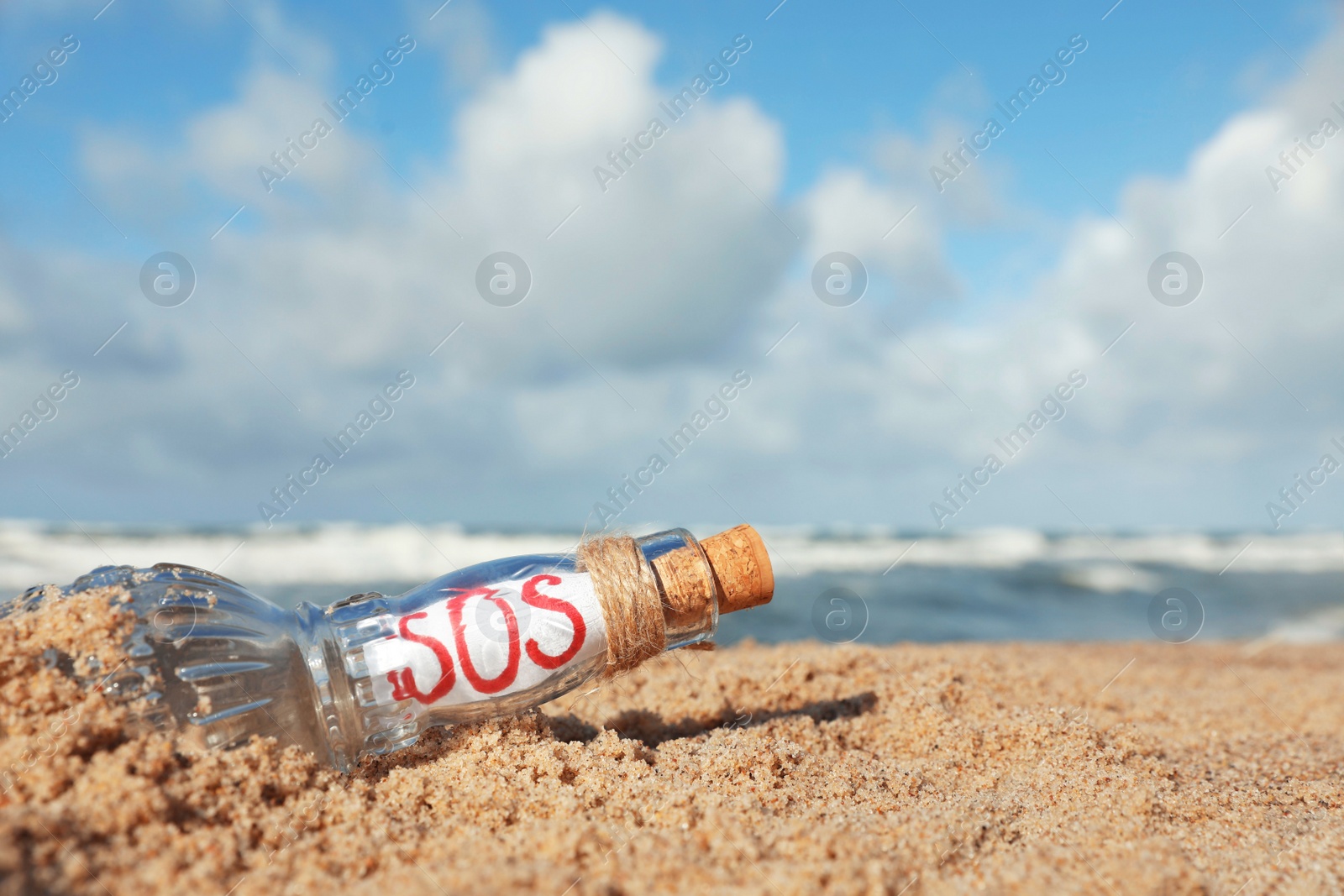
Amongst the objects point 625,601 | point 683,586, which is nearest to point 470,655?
point 625,601

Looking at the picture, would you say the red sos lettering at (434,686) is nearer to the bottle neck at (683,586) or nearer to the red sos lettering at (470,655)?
the red sos lettering at (470,655)

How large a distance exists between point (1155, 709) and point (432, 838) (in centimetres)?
334

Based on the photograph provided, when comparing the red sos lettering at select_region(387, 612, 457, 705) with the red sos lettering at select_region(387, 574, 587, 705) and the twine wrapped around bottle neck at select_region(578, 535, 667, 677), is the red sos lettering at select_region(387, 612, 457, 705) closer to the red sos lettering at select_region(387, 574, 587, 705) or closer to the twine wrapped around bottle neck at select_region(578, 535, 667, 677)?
the red sos lettering at select_region(387, 574, 587, 705)

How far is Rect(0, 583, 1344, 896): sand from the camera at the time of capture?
141 centimetres

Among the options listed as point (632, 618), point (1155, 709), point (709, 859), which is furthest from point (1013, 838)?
point (1155, 709)

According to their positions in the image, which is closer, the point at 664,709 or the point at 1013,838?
the point at 1013,838

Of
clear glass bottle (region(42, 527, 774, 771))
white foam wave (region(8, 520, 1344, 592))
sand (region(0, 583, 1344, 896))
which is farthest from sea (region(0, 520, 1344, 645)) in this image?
clear glass bottle (region(42, 527, 774, 771))

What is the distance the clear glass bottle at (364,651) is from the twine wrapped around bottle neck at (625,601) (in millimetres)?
24

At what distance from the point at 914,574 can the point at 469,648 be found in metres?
15.8

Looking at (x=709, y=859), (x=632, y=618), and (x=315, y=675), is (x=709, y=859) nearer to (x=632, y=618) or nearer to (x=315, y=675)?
(x=632, y=618)

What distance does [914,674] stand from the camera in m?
3.13

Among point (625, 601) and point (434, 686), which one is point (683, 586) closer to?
point (625, 601)

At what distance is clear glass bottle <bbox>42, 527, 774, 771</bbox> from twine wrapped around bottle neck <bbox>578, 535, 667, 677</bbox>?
0.08 ft

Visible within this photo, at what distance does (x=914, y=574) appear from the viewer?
16422mm
